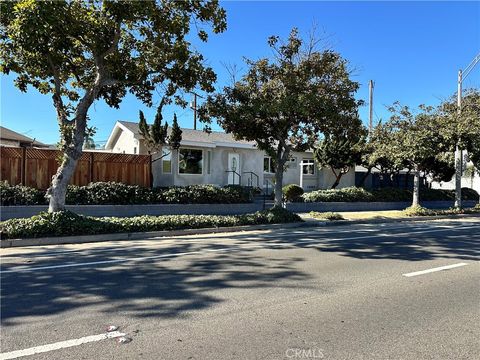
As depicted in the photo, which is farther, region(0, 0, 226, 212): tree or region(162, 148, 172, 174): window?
region(162, 148, 172, 174): window

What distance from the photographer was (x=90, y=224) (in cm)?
1191

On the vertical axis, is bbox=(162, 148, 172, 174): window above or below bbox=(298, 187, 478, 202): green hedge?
above

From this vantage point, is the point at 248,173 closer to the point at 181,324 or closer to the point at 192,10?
the point at 192,10

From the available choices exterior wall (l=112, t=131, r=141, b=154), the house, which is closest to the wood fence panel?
the house

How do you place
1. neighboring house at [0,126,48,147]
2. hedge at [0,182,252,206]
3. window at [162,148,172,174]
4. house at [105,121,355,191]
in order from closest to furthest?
hedge at [0,182,252,206] → window at [162,148,172,174] → house at [105,121,355,191] → neighboring house at [0,126,48,147]

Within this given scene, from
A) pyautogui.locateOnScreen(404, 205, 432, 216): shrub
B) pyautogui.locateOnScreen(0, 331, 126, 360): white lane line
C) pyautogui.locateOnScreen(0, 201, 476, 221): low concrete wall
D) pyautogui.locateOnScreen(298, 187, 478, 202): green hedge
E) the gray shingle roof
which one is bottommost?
pyautogui.locateOnScreen(0, 331, 126, 360): white lane line

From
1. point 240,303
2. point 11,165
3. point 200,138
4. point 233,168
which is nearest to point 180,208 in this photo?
point 11,165

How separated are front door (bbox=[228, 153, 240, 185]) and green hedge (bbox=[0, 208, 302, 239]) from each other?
10.5m

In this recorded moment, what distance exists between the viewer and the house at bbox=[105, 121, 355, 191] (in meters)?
23.7

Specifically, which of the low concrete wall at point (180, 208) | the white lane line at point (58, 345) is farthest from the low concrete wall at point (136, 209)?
the white lane line at point (58, 345)

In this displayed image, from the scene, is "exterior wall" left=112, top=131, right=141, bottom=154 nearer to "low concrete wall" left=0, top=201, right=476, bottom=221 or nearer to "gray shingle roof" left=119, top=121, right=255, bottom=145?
"gray shingle roof" left=119, top=121, right=255, bottom=145

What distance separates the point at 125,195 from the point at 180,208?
2.22 meters

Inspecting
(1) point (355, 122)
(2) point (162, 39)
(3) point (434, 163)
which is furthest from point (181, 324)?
(3) point (434, 163)

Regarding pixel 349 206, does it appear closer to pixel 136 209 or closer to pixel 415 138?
pixel 415 138
